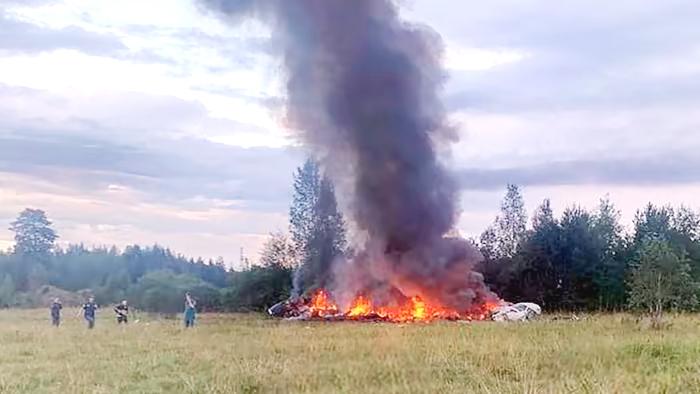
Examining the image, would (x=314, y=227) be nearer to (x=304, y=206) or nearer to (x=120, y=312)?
(x=304, y=206)

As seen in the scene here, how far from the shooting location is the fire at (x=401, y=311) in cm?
4159

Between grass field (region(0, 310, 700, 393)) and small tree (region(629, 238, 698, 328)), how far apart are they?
54.1ft

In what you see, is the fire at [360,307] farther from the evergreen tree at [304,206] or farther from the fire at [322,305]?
the evergreen tree at [304,206]

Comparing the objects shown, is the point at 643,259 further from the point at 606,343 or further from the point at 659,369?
the point at 659,369

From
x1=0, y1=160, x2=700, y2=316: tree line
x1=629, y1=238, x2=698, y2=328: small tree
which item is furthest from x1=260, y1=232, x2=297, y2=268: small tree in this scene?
x1=629, y1=238, x2=698, y2=328: small tree

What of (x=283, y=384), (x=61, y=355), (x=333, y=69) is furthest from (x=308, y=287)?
(x=283, y=384)

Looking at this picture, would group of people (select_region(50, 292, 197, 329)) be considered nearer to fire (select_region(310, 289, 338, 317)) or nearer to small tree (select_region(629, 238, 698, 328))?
fire (select_region(310, 289, 338, 317))

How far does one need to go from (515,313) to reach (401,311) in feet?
24.2

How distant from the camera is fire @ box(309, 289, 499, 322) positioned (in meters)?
41.6

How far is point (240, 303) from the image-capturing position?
58.9 metres

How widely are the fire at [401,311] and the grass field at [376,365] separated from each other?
18.6m

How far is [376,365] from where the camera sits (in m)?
14.6

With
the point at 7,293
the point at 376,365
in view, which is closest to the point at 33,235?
the point at 7,293

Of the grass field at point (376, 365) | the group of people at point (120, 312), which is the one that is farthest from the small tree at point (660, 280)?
the group of people at point (120, 312)
